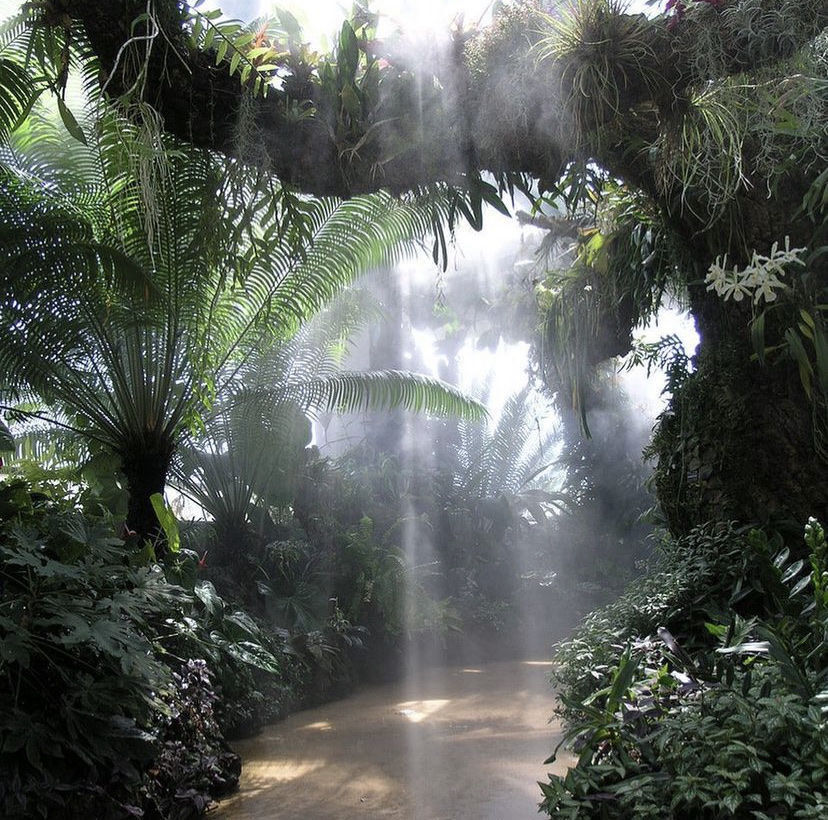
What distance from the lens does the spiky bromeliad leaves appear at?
4898 mm

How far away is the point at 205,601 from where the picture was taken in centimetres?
479

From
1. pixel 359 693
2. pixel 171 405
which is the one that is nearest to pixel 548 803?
pixel 171 405

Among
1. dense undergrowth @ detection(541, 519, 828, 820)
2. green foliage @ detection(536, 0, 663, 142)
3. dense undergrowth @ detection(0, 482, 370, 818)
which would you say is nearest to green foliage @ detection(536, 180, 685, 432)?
green foliage @ detection(536, 0, 663, 142)

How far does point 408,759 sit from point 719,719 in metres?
2.34

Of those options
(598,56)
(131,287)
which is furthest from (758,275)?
(131,287)

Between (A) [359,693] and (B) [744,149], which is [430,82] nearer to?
(B) [744,149]

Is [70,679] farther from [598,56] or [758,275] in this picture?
[598,56]

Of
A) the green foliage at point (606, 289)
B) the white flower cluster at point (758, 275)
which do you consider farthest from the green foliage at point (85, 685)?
the green foliage at point (606, 289)

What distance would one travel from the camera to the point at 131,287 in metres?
5.06

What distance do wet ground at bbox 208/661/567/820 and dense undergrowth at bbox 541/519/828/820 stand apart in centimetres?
69

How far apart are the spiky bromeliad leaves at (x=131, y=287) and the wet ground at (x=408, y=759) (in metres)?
1.76

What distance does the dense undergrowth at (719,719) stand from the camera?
1986mm

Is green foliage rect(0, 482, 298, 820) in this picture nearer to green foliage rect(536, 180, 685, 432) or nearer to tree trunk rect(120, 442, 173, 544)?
tree trunk rect(120, 442, 173, 544)

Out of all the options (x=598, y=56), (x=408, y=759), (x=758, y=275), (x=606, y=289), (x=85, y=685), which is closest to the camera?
(x=85, y=685)
